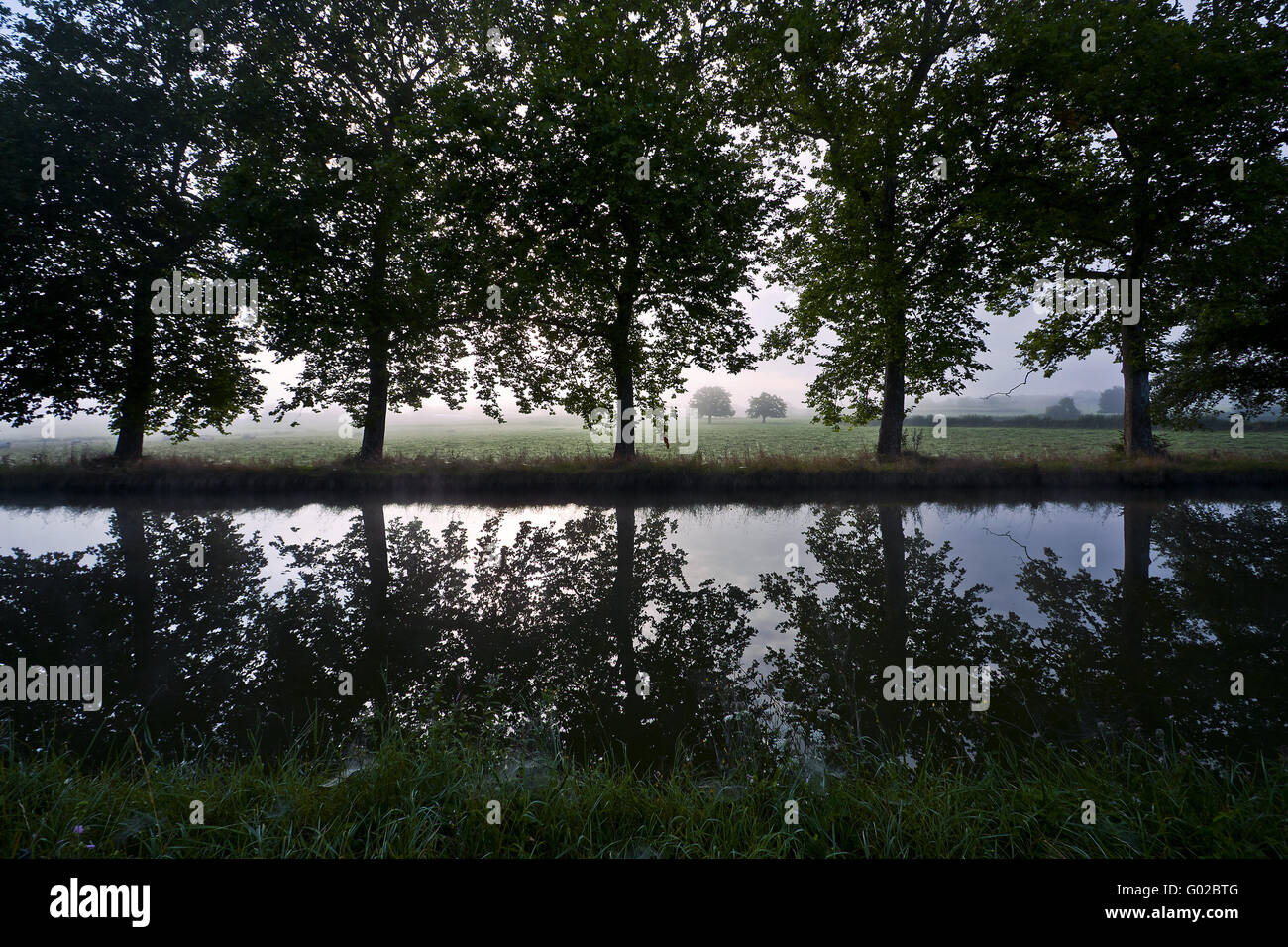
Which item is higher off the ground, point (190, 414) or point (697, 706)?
point (190, 414)

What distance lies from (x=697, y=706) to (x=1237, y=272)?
2419 cm

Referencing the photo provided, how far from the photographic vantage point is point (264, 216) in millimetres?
16969

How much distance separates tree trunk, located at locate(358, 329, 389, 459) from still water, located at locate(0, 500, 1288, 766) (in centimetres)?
895

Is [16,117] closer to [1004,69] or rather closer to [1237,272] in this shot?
[1004,69]

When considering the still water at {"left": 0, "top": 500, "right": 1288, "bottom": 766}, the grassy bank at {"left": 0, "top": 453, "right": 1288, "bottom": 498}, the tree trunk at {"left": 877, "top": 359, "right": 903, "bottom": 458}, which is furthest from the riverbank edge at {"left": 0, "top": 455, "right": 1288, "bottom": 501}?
the still water at {"left": 0, "top": 500, "right": 1288, "bottom": 766}

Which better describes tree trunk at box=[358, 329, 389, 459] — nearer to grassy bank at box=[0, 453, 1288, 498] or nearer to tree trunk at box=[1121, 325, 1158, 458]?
grassy bank at box=[0, 453, 1288, 498]

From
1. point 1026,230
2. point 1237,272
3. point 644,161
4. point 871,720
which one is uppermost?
point 644,161

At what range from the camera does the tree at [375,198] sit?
56.7 ft

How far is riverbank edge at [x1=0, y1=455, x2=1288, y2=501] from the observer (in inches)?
659

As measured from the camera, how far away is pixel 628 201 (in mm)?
16703

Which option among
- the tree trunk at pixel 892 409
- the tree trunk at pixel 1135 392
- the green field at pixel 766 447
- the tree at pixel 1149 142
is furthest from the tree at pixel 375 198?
the tree trunk at pixel 1135 392

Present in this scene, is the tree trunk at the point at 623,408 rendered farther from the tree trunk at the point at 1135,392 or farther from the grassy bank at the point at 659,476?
the tree trunk at the point at 1135,392

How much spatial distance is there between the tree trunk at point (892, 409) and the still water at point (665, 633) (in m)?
8.64
